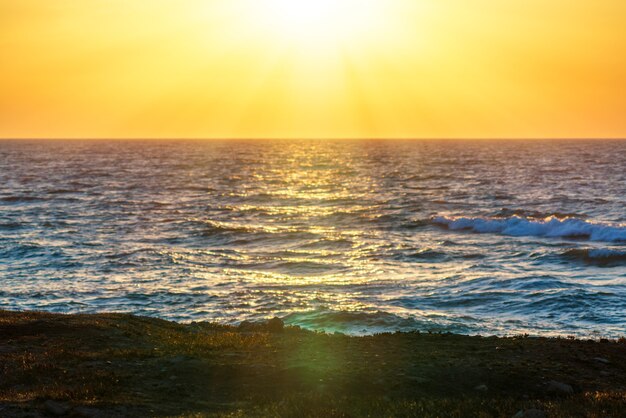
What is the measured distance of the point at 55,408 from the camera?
11.5m

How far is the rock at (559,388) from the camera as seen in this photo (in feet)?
42.7

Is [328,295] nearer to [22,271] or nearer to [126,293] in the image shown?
[126,293]

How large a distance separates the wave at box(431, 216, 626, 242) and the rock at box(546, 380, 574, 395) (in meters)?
29.9

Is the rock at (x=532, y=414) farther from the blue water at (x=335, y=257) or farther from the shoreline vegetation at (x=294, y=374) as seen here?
the blue water at (x=335, y=257)

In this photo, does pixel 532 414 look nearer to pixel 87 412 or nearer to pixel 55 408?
pixel 87 412

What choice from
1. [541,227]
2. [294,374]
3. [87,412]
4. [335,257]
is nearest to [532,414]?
[294,374]

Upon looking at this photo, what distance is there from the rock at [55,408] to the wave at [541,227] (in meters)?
35.1

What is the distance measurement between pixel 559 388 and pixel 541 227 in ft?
109

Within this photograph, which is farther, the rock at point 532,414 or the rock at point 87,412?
the rock at point 87,412

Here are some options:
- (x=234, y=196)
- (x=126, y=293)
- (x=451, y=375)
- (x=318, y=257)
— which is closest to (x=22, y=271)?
(x=126, y=293)

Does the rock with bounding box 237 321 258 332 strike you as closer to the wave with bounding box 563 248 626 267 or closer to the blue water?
the blue water

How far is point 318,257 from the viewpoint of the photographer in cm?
3509

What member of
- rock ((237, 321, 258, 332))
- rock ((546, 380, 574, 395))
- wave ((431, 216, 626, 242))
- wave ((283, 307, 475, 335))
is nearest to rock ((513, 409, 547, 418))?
rock ((546, 380, 574, 395))

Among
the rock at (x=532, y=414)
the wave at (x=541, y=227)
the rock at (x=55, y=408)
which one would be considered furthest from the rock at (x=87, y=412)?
the wave at (x=541, y=227)
